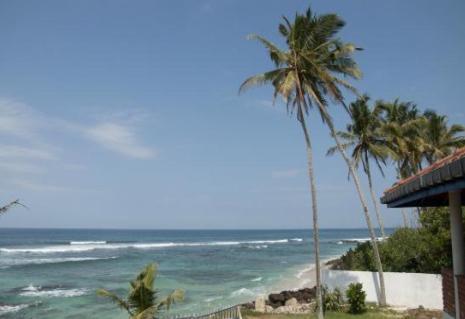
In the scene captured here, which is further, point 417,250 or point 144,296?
point 417,250

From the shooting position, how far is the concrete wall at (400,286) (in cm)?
1719

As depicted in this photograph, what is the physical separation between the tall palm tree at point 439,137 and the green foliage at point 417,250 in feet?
29.8

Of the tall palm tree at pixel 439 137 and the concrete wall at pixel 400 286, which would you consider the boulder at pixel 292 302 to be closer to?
the concrete wall at pixel 400 286

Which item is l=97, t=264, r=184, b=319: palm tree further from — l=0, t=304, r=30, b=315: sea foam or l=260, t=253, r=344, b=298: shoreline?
l=260, t=253, r=344, b=298: shoreline

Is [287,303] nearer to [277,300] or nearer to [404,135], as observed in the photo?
[277,300]

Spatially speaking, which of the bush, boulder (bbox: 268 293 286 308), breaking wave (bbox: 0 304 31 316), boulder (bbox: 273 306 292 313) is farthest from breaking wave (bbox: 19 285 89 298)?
the bush

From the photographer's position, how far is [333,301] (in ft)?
58.8

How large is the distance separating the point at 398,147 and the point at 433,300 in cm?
1130

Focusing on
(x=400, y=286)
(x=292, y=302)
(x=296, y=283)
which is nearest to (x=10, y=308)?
(x=292, y=302)

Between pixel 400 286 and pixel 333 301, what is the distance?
2.64m

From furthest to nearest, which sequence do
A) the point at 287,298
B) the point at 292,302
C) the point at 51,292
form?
the point at 51,292, the point at 287,298, the point at 292,302

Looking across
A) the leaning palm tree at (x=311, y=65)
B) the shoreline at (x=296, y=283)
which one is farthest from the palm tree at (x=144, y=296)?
the shoreline at (x=296, y=283)

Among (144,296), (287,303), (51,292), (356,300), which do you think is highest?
(144,296)

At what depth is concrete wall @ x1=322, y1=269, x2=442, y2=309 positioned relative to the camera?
1719 centimetres
